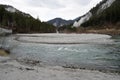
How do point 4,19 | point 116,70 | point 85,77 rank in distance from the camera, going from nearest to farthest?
point 85,77
point 116,70
point 4,19

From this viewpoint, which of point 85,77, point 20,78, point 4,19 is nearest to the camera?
point 20,78

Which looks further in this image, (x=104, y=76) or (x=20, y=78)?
(x=104, y=76)

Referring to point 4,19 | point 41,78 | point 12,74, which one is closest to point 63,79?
point 41,78

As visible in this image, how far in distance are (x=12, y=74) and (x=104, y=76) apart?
9.40 metres

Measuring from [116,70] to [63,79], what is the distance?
818 cm

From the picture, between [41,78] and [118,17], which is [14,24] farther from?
[41,78]

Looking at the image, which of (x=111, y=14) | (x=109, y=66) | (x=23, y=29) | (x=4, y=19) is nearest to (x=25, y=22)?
(x=23, y=29)

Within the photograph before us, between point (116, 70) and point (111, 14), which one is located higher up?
point (111, 14)

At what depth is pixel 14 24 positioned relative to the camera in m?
194

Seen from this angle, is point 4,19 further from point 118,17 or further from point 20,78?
point 20,78

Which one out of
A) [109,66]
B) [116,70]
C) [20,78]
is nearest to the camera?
[20,78]

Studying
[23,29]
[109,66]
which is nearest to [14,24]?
[23,29]

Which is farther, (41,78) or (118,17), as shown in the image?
(118,17)

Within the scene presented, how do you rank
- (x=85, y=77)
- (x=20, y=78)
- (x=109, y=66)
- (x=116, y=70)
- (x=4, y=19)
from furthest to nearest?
(x=4, y=19) < (x=109, y=66) < (x=116, y=70) < (x=85, y=77) < (x=20, y=78)
